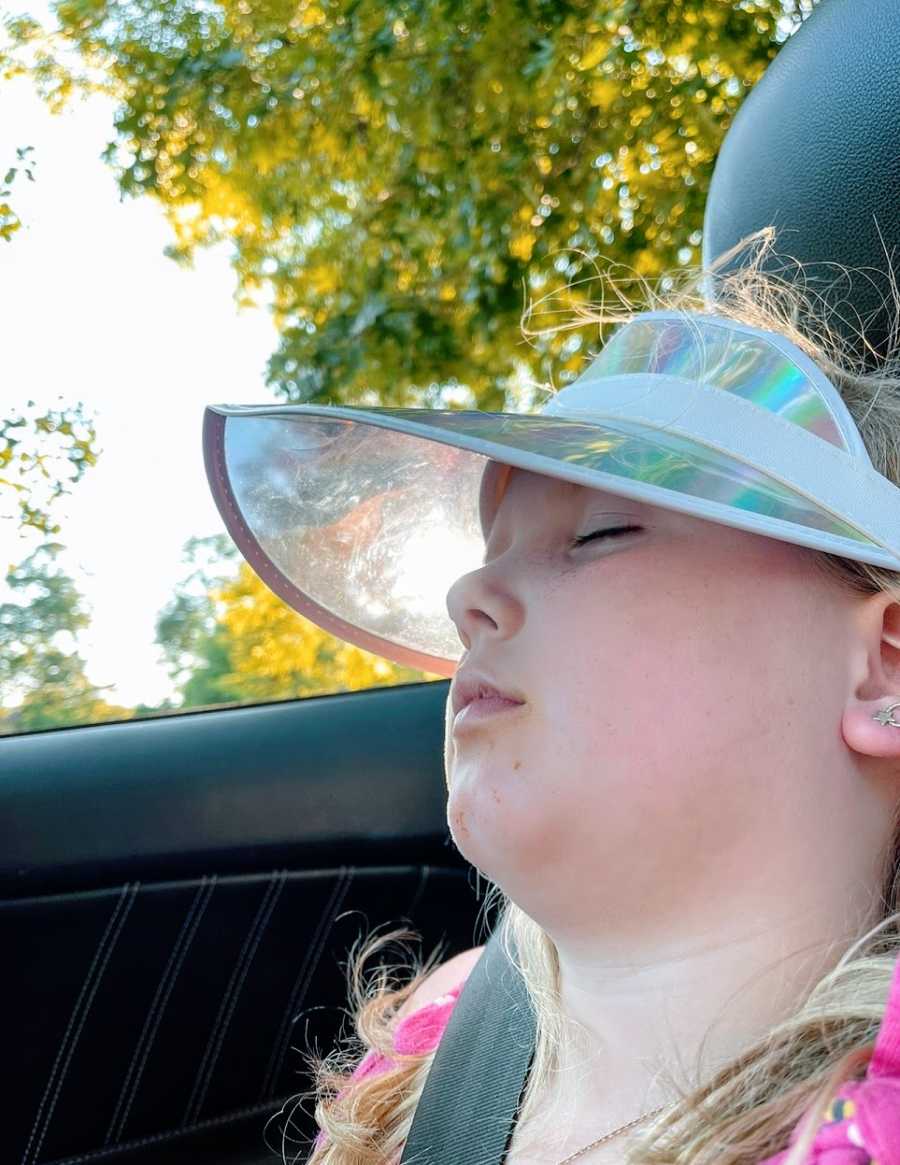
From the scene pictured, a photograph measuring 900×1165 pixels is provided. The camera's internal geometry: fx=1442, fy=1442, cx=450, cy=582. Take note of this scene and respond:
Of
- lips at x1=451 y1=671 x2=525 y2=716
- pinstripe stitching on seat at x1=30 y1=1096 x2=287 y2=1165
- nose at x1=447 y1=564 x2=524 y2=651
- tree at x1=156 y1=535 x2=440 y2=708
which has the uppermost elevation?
nose at x1=447 y1=564 x2=524 y2=651

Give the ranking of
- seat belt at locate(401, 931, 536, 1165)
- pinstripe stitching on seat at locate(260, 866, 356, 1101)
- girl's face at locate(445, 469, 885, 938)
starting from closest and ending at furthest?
girl's face at locate(445, 469, 885, 938), seat belt at locate(401, 931, 536, 1165), pinstripe stitching on seat at locate(260, 866, 356, 1101)

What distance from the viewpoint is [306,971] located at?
66.2 inches

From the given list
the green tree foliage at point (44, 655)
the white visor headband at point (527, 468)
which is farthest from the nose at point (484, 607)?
the green tree foliage at point (44, 655)

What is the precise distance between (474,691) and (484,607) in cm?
7

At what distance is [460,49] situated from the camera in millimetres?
2947

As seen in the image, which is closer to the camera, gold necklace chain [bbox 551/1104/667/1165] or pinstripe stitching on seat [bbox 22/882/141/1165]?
gold necklace chain [bbox 551/1104/667/1165]

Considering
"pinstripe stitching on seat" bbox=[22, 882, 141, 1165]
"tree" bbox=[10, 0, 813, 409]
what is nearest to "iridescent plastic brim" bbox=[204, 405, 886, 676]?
"pinstripe stitching on seat" bbox=[22, 882, 141, 1165]

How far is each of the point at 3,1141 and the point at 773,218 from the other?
1.25 m

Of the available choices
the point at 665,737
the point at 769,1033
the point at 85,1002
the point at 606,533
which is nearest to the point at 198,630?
the point at 85,1002

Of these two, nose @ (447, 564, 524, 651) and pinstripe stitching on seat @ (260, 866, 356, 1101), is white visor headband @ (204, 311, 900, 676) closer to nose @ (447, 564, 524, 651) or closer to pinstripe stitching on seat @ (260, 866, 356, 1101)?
nose @ (447, 564, 524, 651)

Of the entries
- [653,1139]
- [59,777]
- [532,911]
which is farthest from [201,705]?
[653,1139]

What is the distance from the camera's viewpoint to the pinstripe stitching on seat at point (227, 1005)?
161cm

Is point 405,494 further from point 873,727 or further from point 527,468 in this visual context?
point 873,727

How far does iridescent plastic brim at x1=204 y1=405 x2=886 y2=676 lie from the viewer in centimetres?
101
